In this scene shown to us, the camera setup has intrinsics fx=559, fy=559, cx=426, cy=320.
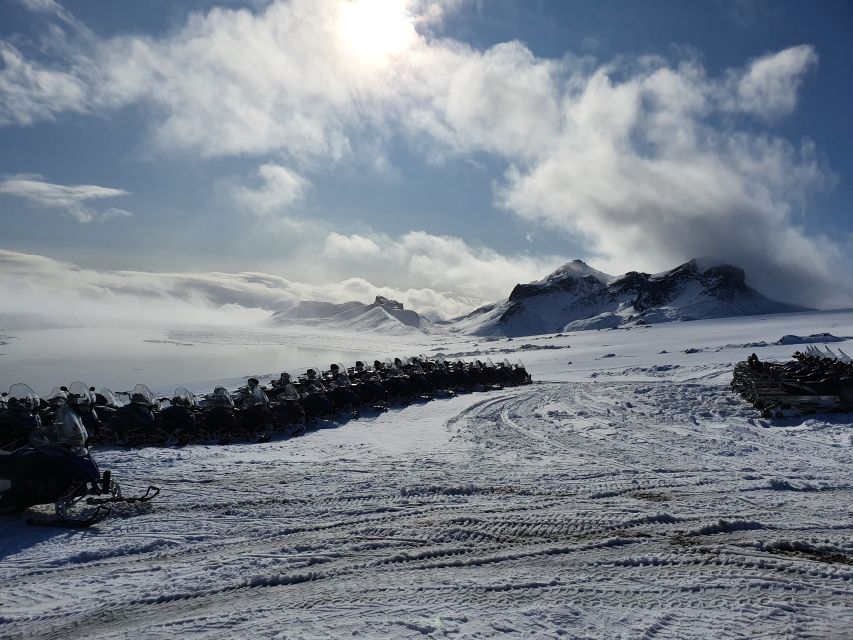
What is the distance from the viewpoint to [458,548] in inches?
227

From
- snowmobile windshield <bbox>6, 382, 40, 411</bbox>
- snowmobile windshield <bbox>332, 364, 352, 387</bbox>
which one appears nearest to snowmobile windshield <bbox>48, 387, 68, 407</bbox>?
snowmobile windshield <bbox>6, 382, 40, 411</bbox>

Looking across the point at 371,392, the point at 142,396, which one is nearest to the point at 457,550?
the point at 142,396

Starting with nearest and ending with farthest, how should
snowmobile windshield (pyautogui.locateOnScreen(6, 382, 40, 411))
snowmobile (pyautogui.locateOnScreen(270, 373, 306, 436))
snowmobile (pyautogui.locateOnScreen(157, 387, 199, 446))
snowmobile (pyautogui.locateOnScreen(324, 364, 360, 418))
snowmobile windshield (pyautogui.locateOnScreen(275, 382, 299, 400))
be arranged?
snowmobile windshield (pyautogui.locateOnScreen(6, 382, 40, 411)), snowmobile (pyautogui.locateOnScreen(157, 387, 199, 446)), snowmobile (pyautogui.locateOnScreen(270, 373, 306, 436)), snowmobile windshield (pyautogui.locateOnScreen(275, 382, 299, 400)), snowmobile (pyautogui.locateOnScreen(324, 364, 360, 418))

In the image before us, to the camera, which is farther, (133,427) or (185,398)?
(185,398)

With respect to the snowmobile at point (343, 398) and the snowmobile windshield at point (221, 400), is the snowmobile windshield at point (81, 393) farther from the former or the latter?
the snowmobile at point (343, 398)

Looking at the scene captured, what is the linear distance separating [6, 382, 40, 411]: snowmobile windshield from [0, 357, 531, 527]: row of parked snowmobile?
24 mm

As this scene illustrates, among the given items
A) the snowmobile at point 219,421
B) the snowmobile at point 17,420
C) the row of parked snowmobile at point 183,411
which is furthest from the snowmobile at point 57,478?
the snowmobile at point 219,421

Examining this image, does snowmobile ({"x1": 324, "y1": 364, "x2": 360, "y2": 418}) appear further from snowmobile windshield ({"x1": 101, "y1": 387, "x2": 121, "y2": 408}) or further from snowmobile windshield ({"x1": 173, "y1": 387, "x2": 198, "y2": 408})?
snowmobile windshield ({"x1": 101, "y1": 387, "x2": 121, "y2": 408})

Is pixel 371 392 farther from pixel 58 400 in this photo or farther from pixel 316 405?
pixel 58 400

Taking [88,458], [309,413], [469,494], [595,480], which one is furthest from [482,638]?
[309,413]

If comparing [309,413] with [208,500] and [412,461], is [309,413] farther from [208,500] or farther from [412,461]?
[208,500]

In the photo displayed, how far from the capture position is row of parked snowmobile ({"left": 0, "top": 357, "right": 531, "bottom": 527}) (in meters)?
6.64

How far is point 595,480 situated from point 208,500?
5.57 metres

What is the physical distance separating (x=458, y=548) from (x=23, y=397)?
1081 cm
